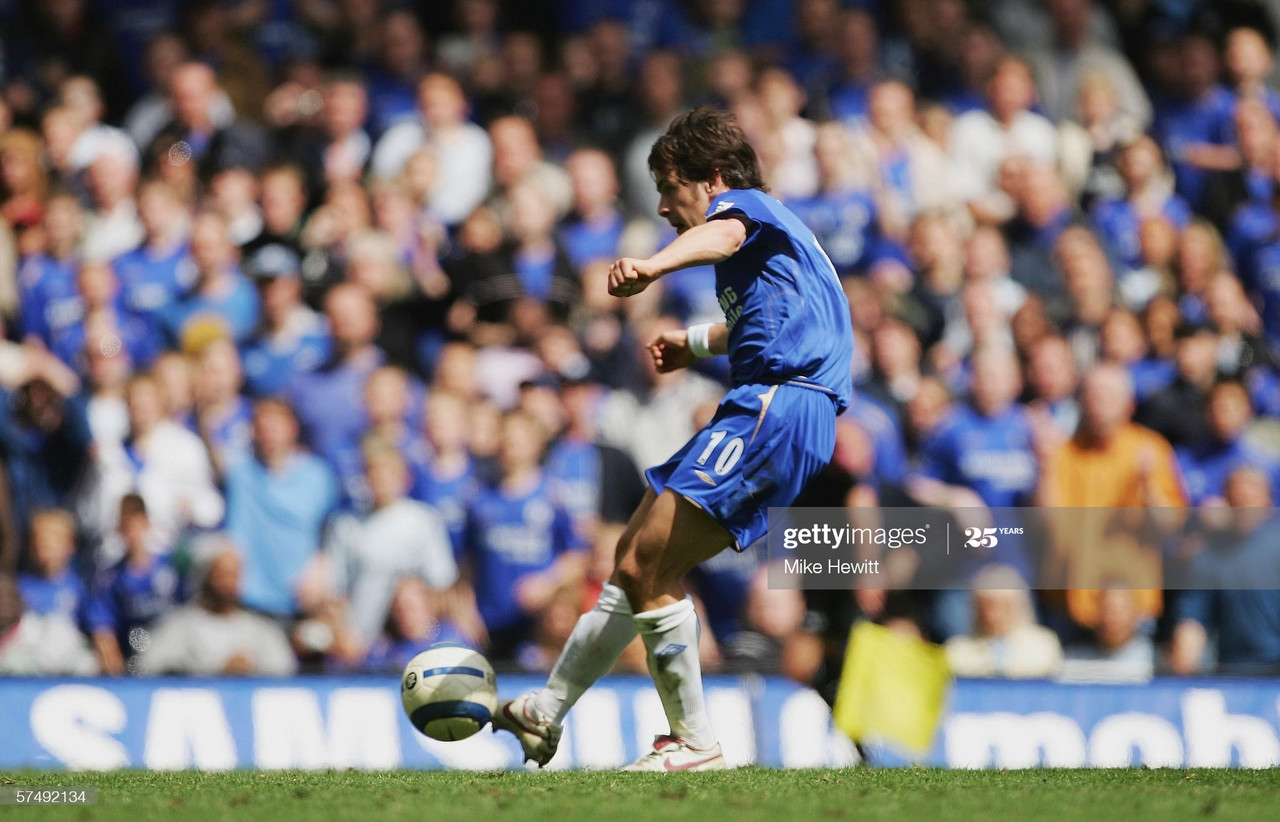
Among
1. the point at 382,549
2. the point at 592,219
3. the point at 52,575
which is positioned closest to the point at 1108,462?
the point at 592,219

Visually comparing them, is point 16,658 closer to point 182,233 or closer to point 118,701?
point 118,701

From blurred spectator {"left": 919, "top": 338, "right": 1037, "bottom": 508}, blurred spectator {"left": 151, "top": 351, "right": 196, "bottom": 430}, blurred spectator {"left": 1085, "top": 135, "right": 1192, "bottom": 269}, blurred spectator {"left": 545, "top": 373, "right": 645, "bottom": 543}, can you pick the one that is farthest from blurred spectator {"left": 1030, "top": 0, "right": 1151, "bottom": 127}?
blurred spectator {"left": 151, "top": 351, "right": 196, "bottom": 430}

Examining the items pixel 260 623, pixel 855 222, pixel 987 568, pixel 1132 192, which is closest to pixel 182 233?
pixel 260 623

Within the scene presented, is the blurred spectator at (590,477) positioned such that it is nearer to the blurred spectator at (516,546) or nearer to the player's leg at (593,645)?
the blurred spectator at (516,546)

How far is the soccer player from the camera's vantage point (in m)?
5.37

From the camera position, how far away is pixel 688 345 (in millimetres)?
6094

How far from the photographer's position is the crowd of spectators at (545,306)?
29.8 feet

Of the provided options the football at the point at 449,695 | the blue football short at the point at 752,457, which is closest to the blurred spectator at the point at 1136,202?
the blue football short at the point at 752,457

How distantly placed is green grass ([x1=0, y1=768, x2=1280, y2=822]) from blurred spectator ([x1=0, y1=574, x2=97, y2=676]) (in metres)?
3.22

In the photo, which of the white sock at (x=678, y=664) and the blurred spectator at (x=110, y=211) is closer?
the white sock at (x=678, y=664)

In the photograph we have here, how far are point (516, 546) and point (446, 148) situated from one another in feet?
11.1

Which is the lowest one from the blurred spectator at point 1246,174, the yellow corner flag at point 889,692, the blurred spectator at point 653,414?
the yellow corner flag at point 889,692

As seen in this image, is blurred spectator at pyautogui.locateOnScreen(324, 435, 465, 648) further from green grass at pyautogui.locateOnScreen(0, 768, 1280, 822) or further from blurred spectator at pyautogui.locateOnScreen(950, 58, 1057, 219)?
blurred spectator at pyautogui.locateOnScreen(950, 58, 1057, 219)

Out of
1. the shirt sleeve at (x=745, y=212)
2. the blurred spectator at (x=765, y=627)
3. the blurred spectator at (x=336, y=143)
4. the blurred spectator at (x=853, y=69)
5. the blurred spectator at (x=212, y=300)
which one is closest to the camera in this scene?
the shirt sleeve at (x=745, y=212)
